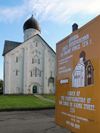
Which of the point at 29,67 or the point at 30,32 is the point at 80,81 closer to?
the point at 29,67

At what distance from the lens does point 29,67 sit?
35344 millimetres

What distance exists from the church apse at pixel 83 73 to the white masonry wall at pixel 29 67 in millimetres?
31777

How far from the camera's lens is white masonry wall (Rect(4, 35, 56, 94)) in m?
34.0

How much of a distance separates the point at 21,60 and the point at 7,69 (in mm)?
3725

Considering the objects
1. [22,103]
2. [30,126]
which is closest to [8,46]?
[22,103]

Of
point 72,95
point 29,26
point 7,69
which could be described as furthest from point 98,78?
point 29,26

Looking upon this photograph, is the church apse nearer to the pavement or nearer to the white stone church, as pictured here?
the pavement

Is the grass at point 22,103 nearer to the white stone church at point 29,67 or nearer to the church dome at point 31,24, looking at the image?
the white stone church at point 29,67

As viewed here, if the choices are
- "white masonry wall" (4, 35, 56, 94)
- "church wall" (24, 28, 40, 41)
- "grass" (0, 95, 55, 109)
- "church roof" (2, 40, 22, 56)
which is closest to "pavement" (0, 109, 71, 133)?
"grass" (0, 95, 55, 109)

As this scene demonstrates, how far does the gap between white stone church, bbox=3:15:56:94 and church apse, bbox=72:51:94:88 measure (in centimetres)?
3178

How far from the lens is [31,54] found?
35906 millimetres

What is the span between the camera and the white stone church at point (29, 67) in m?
34.0

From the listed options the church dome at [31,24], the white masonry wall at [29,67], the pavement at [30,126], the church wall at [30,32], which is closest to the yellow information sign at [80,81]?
the pavement at [30,126]

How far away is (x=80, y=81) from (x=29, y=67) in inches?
1289
